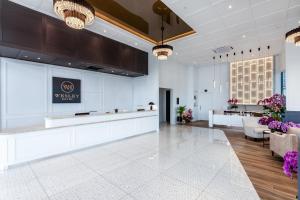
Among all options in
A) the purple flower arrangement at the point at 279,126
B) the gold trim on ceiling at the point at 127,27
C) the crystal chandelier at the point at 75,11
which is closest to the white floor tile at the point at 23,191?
the crystal chandelier at the point at 75,11

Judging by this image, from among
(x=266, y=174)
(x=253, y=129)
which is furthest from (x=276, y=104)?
(x=266, y=174)

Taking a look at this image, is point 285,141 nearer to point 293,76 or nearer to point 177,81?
point 293,76

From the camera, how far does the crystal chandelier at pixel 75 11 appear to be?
8.98 feet

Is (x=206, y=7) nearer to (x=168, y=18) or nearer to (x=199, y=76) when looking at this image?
(x=168, y=18)

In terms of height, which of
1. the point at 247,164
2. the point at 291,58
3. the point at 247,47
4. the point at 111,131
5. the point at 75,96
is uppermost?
the point at 247,47

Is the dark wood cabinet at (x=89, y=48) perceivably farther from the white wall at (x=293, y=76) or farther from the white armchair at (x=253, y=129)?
the white wall at (x=293, y=76)

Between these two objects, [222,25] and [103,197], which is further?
[222,25]

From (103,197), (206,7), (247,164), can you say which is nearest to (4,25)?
(103,197)

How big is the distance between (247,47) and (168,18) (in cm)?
452

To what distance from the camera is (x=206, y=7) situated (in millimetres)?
4262

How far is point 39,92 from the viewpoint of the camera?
5.19 m

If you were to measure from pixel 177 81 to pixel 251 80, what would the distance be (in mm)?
4604

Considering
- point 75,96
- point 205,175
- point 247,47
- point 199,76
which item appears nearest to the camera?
point 205,175

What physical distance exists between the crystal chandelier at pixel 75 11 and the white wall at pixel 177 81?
20.4 feet
